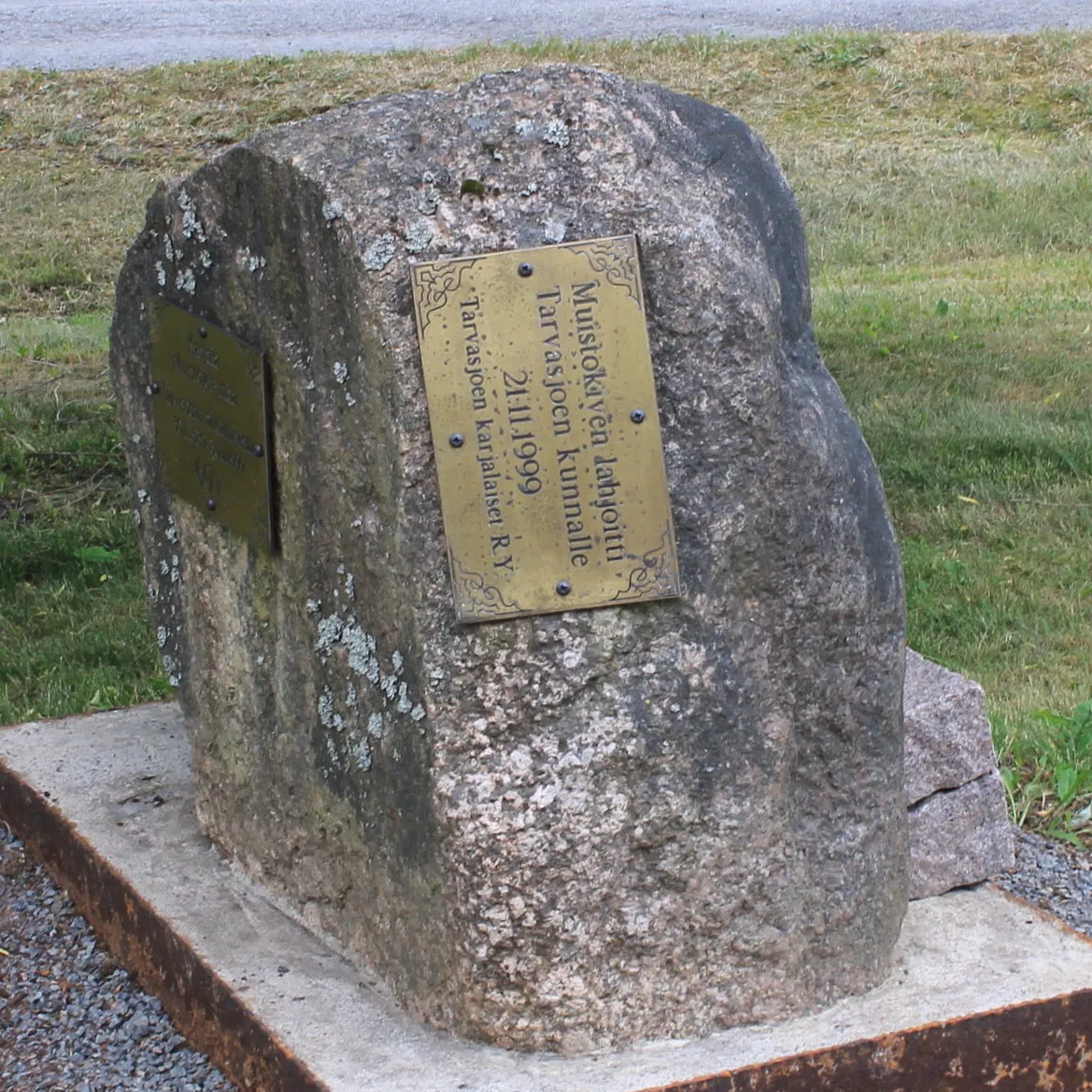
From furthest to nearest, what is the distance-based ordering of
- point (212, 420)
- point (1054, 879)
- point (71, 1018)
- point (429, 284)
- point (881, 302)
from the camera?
1. point (881, 302)
2. point (1054, 879)
3. point (71, 1018)
4. point (212, 420)
5. point (429, 284)

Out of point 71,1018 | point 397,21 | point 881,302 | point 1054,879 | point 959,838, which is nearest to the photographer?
point 71,1018

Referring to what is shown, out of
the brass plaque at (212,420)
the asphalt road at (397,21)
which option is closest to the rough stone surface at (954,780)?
the brass plaque at (212,420)

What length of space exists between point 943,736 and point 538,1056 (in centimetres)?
121

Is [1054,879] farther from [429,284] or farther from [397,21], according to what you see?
[397,21]

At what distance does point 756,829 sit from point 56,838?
170cm

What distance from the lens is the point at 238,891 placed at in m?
3.20

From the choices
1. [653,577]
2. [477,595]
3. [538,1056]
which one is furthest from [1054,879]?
[477,595]

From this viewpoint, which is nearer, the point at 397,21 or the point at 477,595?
the point at 477,595

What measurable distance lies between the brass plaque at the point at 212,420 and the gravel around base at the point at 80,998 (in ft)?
3.11

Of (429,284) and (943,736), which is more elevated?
(429,284)

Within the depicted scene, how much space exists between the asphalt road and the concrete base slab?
360 inches

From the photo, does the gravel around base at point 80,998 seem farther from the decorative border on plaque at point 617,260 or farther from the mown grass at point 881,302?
the decorative border on plaque at point 617,260

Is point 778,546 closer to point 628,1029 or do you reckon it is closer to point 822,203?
point 628,1029

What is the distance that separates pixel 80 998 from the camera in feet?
10.4
